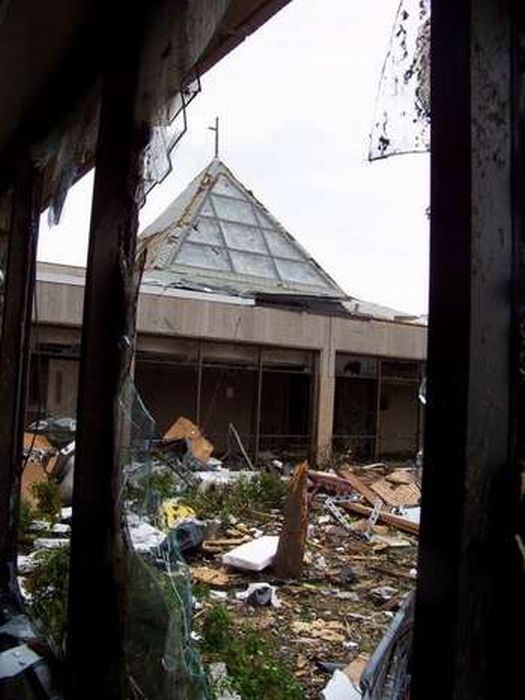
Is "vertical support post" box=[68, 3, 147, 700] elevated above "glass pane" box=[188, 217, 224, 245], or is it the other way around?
"glass pane" box=[188, 217, 224, 245]

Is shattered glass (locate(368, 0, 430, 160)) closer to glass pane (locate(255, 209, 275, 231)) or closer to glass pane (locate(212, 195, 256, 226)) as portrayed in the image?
glass pane (locate(212, 195, 256, 226))

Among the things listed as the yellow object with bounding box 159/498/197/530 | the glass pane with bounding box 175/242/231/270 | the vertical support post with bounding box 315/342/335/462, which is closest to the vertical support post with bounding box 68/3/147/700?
the yellow object with bounding box 159/498/197/530

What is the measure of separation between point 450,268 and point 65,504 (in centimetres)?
796

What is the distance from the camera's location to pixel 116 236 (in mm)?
2102

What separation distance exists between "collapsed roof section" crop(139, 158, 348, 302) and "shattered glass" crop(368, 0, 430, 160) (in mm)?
12277

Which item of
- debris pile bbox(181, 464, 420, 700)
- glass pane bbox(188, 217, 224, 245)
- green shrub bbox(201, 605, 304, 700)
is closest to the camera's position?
green shrub bbox(201, 605, 304, 700)

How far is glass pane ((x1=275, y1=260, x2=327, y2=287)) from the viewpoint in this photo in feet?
57.0

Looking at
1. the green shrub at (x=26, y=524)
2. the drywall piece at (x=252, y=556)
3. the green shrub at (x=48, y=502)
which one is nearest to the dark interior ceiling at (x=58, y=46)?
the green shrub at (x=26, y=524)

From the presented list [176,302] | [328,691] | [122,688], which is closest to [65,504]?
[176,302]

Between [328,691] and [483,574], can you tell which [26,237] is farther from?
[483,574]

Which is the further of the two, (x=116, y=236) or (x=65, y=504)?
(x=65, y=504)

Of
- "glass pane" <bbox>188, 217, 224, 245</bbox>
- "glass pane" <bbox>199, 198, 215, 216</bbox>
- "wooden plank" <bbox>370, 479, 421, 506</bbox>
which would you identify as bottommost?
"wooden plank" <bbox>370, 479, 421, 506</bbox>

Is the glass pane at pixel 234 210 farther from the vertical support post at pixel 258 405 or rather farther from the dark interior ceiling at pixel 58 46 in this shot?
the dark interior ceiling at pixel 58 46

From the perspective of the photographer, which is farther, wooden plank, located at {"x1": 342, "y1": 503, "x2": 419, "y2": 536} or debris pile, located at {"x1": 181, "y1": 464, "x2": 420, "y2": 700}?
wooden plank, located at {"x1": 342, "y1": 503, "x2": 419, "y2": 536}
